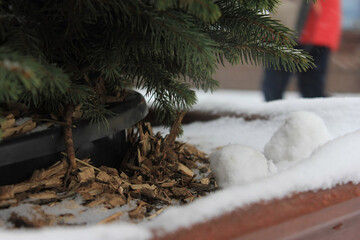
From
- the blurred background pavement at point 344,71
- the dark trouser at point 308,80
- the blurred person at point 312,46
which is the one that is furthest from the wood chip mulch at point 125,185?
the blurred background pavement at point 344,71

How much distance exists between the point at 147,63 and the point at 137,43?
8cm

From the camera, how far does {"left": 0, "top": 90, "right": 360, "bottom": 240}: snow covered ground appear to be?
0.97ft

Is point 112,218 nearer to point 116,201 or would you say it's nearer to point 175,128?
point 116,201

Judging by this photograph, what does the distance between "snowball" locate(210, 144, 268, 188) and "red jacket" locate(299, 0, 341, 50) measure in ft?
3.04

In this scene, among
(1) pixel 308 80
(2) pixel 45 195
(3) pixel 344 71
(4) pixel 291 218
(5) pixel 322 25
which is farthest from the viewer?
(3) pixel 344 71

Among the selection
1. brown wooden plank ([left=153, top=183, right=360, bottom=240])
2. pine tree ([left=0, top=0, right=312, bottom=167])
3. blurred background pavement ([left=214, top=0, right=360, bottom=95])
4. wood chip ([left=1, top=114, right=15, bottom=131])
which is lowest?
blurred background pavement ([left=214, top=0, right=360, bottom=95])

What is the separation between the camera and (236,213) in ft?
1.11

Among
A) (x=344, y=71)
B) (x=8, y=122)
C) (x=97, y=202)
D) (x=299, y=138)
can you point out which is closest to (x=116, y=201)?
(x=97, y=202)

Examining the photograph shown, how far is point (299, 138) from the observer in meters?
0.59

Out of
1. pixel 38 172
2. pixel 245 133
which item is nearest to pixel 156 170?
pixel 38 172

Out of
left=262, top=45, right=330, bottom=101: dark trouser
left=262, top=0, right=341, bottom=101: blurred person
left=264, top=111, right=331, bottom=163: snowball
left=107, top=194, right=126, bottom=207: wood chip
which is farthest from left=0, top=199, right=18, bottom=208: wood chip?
left=262, top=0, right=341, bottom=101: blurred person

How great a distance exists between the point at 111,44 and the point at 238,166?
0.22 metres

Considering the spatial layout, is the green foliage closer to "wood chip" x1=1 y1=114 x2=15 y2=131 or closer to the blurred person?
"wood chip" x1=1 y1=114 x2=15 y2=131

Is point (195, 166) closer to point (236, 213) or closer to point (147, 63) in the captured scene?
point (147, 63)
